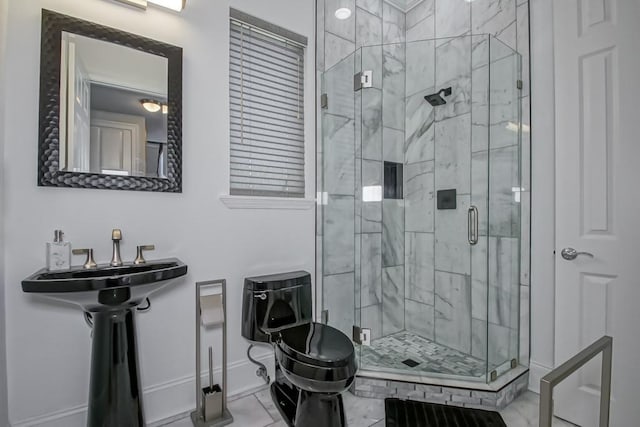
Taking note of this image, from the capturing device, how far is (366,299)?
233cm

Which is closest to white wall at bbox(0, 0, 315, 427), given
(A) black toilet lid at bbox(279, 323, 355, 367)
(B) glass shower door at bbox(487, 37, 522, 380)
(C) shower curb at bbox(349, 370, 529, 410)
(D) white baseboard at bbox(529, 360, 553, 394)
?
(A) black toilet lid at bbox(279, 323, 355, 367)

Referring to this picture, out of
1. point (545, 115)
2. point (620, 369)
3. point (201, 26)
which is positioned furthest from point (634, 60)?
point (201, 26)

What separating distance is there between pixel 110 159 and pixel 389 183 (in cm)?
186

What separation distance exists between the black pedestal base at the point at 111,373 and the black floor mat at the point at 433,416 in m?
1.26

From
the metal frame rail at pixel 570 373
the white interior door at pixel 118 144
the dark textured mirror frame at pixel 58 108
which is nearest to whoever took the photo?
the metal frame rail at pixel 570 373

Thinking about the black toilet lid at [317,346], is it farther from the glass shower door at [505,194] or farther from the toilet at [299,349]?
the glass shower door at [505,194]

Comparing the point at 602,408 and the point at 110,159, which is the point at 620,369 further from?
the point at 110,159

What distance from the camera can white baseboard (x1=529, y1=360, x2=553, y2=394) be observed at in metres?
1.93

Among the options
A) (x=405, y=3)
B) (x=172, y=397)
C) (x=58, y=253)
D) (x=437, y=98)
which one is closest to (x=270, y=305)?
(x=172, y=397)

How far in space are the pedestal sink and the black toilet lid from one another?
64 centimetres

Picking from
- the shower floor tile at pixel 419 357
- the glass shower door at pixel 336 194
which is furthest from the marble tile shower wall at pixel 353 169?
the shower floor tile at pixel 419 357

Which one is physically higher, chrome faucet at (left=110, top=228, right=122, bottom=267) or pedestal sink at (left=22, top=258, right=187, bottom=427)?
chrome faucet at (left=110, top=228, right=122, bottom=267)

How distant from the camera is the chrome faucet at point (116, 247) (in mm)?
1462

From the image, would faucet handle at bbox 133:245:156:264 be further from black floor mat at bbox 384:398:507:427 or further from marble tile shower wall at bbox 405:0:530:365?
marble tile shower wall at bbox 405:0:530:365
